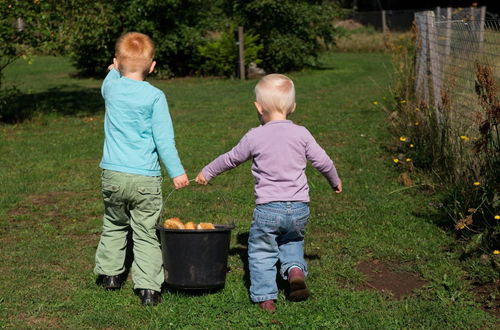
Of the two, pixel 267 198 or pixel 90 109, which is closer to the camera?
pixel 267 198

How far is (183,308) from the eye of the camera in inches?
182

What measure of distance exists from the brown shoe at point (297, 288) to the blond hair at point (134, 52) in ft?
5.23

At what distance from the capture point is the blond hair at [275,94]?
4551 millimetres

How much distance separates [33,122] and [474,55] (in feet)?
27.2

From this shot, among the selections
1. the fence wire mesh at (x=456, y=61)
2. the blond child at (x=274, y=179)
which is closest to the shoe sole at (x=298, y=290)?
the blond child at (x=274, y=179)

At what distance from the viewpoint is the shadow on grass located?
13328 mm

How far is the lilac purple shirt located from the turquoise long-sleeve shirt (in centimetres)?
44

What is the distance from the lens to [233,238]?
19.9 ft

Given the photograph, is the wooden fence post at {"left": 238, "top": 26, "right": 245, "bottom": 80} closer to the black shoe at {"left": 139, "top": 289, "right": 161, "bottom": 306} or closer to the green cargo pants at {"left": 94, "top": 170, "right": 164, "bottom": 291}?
the green cargo pants at {"left": 94, "top": 170, "right": 164, "bottom": 291}

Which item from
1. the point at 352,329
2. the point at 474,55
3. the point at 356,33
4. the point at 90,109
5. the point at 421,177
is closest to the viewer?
the point at 352,329

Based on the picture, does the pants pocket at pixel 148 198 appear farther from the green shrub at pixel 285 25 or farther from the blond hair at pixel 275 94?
the green shrub at pixel 285 25

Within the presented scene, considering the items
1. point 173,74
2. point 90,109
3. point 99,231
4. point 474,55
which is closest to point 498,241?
point 474,55

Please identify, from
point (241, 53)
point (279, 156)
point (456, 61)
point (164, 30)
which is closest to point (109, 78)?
point (279, 156)

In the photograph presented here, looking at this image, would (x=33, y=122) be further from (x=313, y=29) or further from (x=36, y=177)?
(x=313, y=29)
